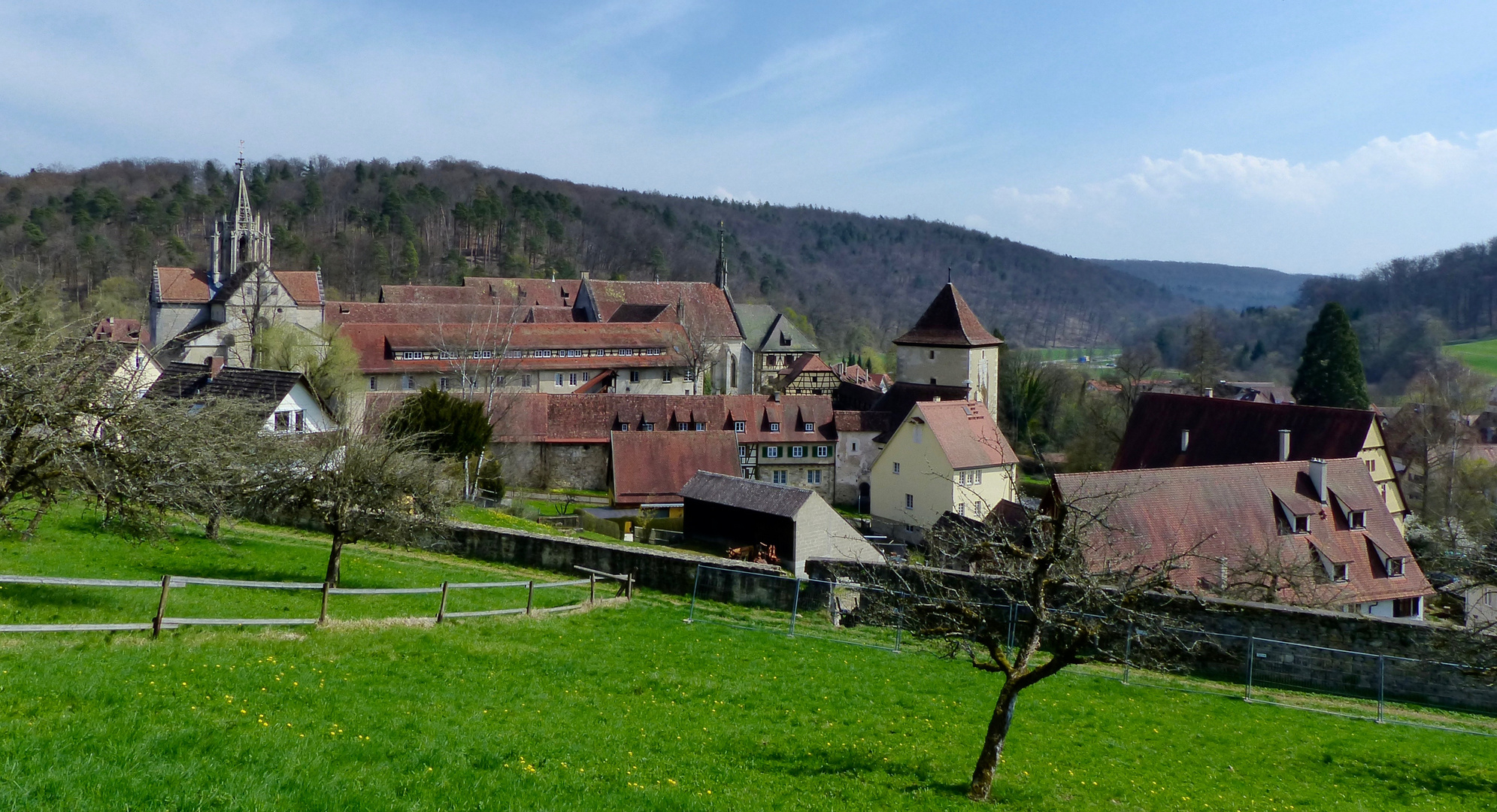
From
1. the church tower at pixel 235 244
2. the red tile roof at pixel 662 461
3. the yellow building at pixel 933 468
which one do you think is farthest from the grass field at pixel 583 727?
the church tower at pixel 235 244

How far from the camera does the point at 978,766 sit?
378 inches

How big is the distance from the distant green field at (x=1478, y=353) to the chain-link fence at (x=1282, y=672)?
3420 inches

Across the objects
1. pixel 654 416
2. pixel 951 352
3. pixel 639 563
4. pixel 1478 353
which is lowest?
pixel 639 563

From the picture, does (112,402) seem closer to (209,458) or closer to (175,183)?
(209,458)

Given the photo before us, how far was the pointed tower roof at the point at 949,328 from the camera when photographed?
172ft

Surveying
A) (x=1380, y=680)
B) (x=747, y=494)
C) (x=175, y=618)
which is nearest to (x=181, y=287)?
(x=747, y=494)

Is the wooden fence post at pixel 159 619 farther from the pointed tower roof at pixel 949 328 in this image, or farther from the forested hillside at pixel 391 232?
the forested hillside at pixel 391 232

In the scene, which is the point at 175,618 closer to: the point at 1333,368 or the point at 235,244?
the point at 1333,368

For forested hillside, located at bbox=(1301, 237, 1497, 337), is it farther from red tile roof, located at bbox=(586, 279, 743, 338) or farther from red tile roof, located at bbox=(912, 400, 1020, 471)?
red tile roof, located at bbox=(912, 400, 1020, 471)

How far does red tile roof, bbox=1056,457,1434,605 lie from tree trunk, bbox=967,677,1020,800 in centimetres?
1421

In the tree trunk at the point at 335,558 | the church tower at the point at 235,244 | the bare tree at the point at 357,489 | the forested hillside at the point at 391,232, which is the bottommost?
the tree trunk at the point at 335,558

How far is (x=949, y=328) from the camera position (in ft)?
174

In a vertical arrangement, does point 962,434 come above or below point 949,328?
below

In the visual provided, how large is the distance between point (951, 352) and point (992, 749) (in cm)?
4412
